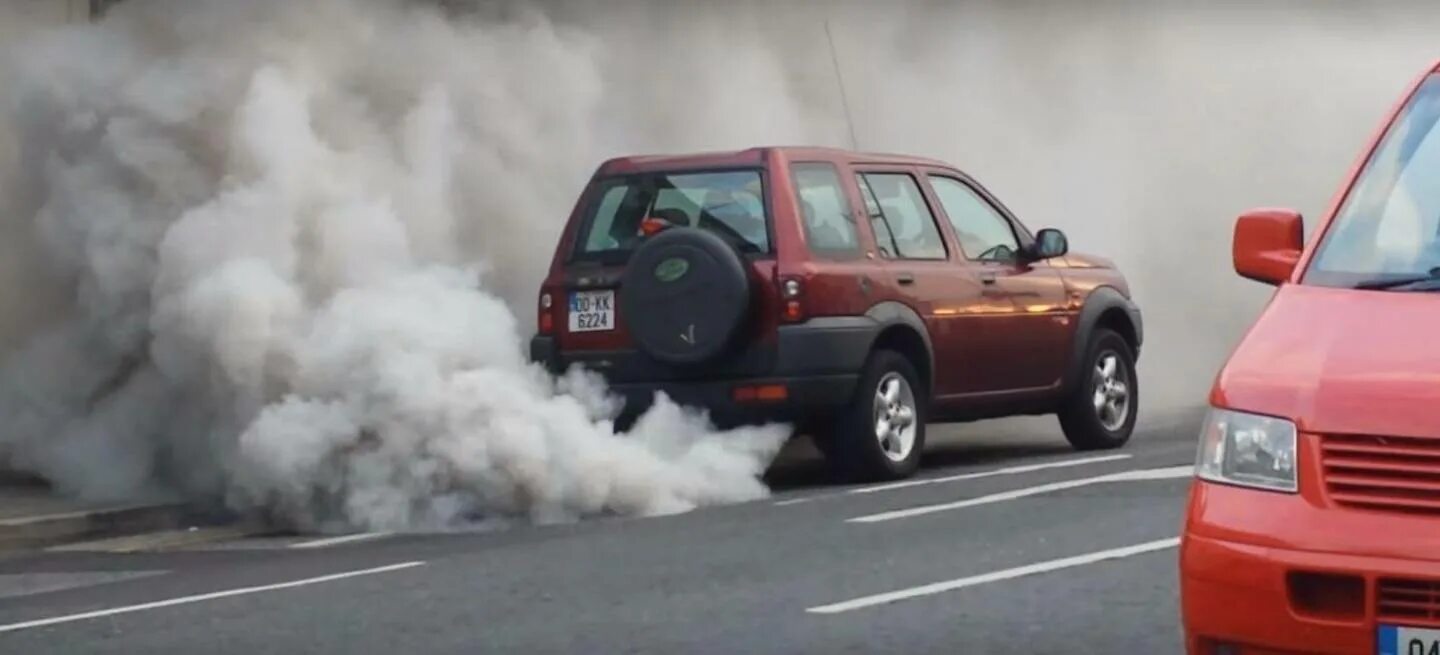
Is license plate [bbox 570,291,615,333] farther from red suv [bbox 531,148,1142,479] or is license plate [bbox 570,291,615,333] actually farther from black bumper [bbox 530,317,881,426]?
black bumper [bbox 530,317,881,426]

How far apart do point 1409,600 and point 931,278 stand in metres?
8.22

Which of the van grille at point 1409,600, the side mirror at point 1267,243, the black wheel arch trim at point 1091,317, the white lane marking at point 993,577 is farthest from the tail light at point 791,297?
the van grille at point 1409,600

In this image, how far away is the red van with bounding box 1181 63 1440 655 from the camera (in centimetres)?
547

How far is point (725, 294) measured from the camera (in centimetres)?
1256

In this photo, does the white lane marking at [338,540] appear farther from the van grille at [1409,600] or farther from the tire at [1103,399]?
the van grille at [1409,600]

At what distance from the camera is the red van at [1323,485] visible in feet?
18.0

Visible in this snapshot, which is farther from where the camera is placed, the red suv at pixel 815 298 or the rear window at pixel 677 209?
the rear window at pixel 677 209

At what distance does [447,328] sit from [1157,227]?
10648mm

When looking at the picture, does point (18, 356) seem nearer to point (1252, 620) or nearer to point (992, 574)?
point (992, 574)

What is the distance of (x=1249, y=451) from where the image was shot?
18.9 feet

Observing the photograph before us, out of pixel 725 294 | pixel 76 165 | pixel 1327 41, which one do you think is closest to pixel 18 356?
pixel 76 165

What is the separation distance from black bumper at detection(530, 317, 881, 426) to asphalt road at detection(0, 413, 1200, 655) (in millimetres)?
457

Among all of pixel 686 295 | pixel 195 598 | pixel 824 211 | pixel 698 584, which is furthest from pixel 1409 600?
pixel 824 211

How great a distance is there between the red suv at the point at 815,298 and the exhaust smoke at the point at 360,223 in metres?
0.30
